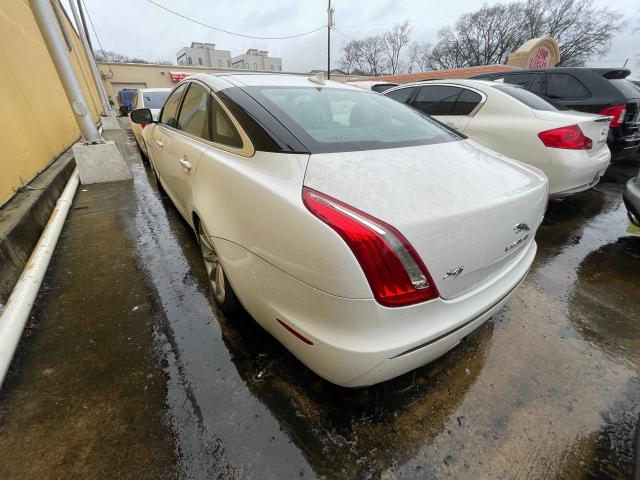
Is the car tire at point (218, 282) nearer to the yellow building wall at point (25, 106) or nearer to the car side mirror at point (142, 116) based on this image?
the car side mirror at point (142, 116)

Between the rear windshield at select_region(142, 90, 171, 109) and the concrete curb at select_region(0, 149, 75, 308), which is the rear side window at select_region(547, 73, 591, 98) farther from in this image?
the rear windshield at select_region(142, 90, 171, 109)

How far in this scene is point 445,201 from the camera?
4.23ft

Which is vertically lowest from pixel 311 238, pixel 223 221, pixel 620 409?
pixel 620 409

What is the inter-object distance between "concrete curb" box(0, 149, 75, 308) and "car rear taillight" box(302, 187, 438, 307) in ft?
8.03

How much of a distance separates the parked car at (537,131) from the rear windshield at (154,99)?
6.42 metres

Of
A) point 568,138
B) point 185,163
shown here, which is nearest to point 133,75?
point 185,163

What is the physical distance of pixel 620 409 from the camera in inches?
62.9

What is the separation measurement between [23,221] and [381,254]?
133 inches

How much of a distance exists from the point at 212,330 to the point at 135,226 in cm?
217

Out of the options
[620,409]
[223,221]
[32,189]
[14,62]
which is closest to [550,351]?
[620,409]

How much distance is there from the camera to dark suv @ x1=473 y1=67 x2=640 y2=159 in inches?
176

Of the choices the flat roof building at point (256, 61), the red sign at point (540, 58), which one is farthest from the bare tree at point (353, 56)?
the red sign at point (540, 58)

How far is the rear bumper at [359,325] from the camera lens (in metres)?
1.18

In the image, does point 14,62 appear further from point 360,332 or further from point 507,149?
Answer: point 507,149
